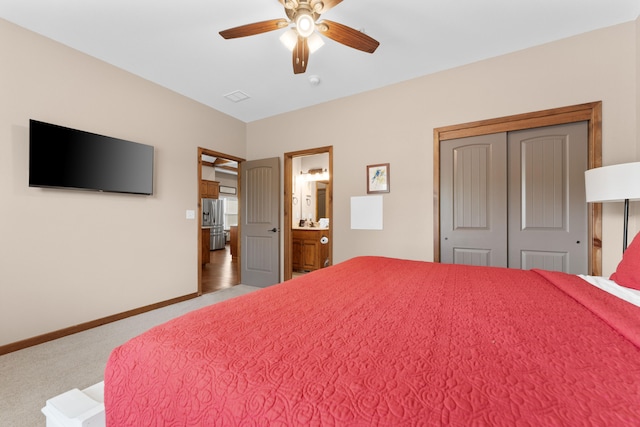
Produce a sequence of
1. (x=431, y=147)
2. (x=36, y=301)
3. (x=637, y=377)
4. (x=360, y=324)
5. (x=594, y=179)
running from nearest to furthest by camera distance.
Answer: (x=637, y=377), (x=360, y=324), (x=594, y=179), (x=36, y=301), (x=431, y=147)

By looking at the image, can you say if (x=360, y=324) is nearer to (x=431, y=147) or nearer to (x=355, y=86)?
(x=431, y=147)

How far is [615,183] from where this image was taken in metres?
1.85

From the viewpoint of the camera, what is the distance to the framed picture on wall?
3.38 m

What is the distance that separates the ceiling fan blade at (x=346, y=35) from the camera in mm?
1935

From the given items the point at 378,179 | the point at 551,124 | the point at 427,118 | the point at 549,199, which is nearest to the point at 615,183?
the point at 549,199

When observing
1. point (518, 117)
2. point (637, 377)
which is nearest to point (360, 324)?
point (637, 377)

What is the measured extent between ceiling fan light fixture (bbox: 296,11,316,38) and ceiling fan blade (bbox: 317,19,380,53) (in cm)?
11

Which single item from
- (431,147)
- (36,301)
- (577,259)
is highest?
(431,147)

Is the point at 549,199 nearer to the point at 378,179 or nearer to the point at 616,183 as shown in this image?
the point at 616,183

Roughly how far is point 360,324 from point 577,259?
2.75m

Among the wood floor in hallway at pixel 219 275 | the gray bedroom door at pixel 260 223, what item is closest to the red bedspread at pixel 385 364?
the gray bedroom door at pixel 260 223

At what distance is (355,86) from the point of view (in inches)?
135

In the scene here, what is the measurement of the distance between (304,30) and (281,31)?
681 millimetres

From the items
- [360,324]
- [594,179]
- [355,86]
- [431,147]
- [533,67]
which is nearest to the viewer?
[360,324]
